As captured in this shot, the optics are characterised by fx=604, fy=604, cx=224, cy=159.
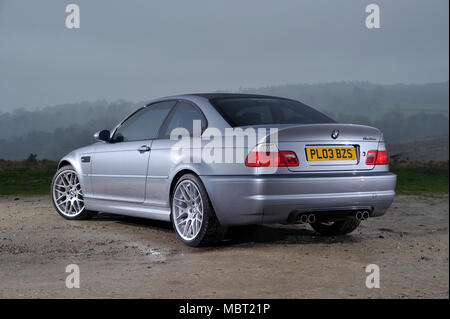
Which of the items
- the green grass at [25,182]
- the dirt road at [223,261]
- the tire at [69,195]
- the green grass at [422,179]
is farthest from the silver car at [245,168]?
the green grass at [422,179]

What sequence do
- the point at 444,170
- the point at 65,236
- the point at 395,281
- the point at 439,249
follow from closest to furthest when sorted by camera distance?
the point at 395,281 < the point at 439,249 < the point at 65,236 < the point at 444,170

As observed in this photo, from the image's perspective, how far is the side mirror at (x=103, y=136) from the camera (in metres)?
7.73

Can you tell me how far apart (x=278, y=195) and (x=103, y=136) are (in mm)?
3094

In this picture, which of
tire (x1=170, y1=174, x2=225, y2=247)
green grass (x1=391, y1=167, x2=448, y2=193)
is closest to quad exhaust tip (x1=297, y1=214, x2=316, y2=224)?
tire (x1=170, y1=174, x2=225, y2=247)

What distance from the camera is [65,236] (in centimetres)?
703

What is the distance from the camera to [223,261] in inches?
211

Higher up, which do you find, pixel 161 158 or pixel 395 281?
pixel 161 158

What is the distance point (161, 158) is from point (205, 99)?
80 centimetres

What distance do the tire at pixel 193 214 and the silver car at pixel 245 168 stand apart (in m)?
0.01

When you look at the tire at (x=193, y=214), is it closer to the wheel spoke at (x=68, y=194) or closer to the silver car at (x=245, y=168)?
the silver car at (x=245, y=168)

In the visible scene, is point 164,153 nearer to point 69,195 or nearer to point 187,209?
point 187,209

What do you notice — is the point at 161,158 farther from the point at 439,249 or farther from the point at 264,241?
the point at 439,249
